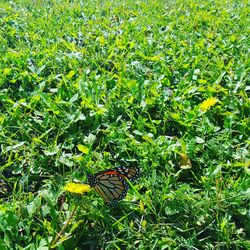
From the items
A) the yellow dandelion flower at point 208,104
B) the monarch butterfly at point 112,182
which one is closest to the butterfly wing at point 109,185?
the monarch butterfly at point 112,182

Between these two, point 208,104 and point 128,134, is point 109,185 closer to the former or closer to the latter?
point 128,134

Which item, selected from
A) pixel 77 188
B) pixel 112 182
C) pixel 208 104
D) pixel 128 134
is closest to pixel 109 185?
pixel 112 182

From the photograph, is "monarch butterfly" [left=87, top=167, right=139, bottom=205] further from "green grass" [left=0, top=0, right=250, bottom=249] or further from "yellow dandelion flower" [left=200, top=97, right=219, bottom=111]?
"yellow dandelion flower" [left=200, top=97, right=219, bottom=111]

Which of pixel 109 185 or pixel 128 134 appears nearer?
pixel 109 185

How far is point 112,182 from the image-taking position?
181 centimetres

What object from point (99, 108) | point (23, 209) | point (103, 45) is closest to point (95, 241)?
point (23, 209)

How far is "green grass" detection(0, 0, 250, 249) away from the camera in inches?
71.1

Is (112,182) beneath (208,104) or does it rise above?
above

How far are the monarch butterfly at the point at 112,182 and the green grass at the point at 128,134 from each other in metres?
0.08

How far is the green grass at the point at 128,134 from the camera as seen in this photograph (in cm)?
180

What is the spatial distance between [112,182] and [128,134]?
0.54 m

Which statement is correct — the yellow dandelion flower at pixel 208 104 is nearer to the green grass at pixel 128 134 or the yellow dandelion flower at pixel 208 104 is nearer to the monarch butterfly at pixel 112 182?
the green grass at pixel 128 134

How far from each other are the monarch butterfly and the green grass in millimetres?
77

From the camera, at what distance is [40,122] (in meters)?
2.45
